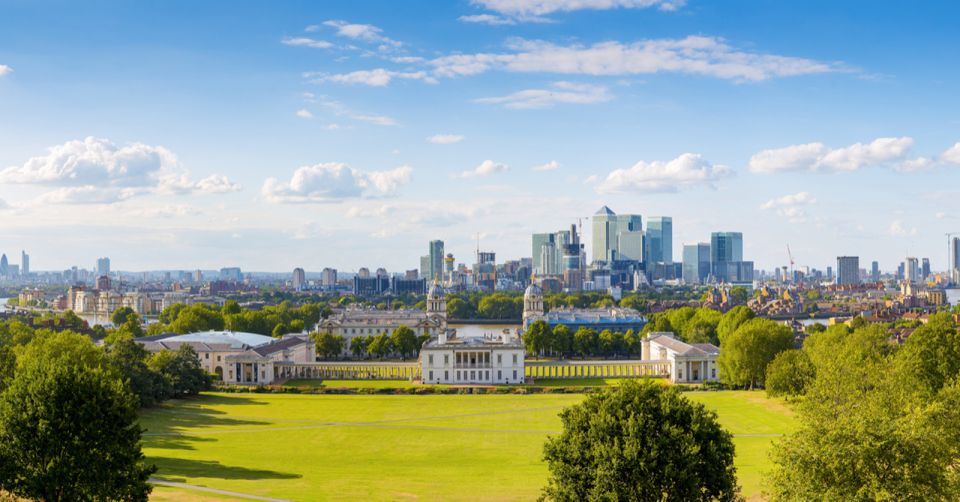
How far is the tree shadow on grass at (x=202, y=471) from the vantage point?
45.2 meters

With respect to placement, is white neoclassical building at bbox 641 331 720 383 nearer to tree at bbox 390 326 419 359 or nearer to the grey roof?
tree at bbox 390 326 419 359

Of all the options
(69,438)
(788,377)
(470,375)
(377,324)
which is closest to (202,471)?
(69,438)

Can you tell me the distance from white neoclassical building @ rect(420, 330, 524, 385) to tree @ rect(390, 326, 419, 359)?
2148 centimetres

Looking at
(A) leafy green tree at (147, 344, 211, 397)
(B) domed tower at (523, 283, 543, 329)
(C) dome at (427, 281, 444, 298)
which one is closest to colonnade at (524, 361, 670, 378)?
(A) leafy green tree at (147, 344, 211, 397)

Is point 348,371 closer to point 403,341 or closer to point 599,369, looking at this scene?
point 403,341

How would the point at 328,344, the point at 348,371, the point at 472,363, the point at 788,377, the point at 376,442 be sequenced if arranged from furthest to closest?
1. the point at 328,344
2. the point at 348,371
3. the point at 472,363
4. the point at 788,377
5. the point at 376,442

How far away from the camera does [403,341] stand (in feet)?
409

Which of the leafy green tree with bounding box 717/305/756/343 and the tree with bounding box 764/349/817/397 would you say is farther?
the leafy green tree with bounding box 717/305/756/343

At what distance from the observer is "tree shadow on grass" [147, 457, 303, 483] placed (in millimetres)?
45219

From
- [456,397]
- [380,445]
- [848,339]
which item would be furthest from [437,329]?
[380,445]

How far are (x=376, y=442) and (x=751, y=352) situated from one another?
41.0 metres

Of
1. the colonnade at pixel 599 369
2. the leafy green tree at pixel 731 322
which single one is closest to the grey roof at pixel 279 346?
the colonnade at pixel 599 369

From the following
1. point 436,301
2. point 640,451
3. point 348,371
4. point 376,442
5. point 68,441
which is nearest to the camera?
point 640,451

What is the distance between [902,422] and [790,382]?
37071 millimetres
